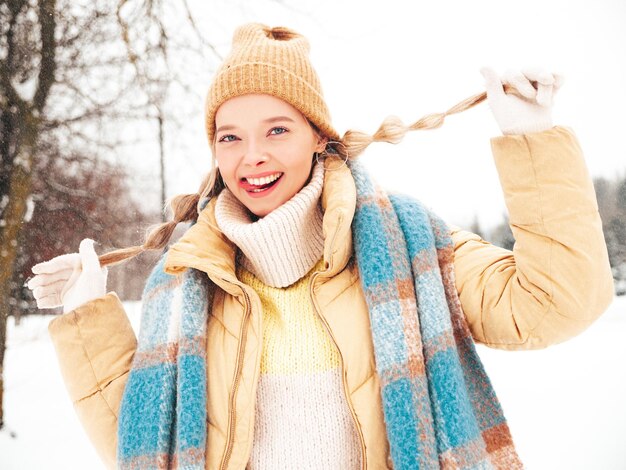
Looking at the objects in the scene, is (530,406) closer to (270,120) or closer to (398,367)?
(398,367)

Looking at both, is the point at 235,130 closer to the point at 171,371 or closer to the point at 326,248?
the point at 326,248

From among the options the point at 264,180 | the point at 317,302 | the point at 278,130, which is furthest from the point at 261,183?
the point at 317,302

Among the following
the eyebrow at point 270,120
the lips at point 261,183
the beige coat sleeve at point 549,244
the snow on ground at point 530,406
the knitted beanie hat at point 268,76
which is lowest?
the snow on ground at point 530,406

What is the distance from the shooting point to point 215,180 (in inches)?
58.6

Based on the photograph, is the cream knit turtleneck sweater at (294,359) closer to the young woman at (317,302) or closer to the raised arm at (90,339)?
the young woman at (317,302)

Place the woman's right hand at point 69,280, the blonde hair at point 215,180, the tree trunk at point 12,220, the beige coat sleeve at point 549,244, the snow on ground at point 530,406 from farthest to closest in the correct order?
the snow on ground at point 530,406 < the tree trunk at point 12,220 < the woman's right hand at point 69,280 < the blonde hair at point 215,180 < the beige coat sleeve at point 549,244

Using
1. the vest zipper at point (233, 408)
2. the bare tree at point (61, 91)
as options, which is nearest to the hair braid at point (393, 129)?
the vest zipper at point (233, 408)

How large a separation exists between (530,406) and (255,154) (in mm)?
3585

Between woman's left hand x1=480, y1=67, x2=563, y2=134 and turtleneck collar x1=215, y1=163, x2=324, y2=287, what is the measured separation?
0.51 m

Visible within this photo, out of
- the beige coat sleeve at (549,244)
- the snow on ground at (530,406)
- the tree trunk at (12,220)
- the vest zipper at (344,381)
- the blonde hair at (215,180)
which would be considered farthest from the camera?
the snow on ground at (530,406)

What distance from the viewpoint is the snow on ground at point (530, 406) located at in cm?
319

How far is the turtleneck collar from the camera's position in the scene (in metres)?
1.22

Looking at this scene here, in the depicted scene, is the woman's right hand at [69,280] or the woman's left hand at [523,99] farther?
the woman's right hand at [69,280]

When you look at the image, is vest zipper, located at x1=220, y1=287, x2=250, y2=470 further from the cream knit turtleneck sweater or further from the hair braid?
the hair braid
